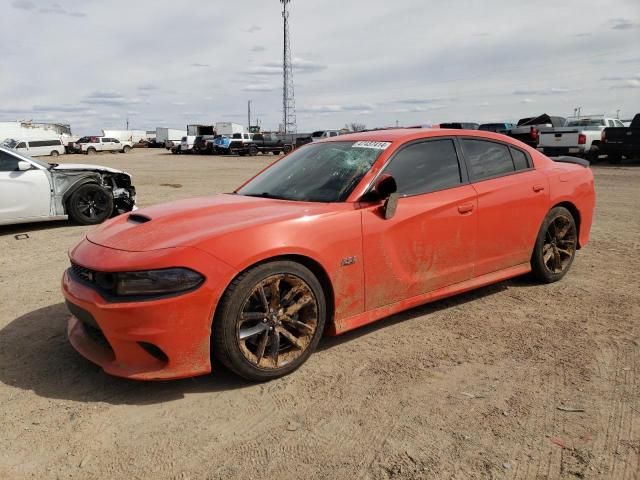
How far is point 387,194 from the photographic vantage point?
3598mm

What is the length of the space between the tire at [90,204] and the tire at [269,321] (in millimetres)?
6533

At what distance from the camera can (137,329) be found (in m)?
2.89

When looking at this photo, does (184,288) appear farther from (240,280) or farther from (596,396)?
(596,396)

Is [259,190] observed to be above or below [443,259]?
above

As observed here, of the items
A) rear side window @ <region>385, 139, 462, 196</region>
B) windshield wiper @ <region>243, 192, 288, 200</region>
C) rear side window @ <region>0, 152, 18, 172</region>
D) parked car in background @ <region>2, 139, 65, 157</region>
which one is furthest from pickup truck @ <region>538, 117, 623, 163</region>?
parked car in background @ <region>2, 139, 65, 157</region>

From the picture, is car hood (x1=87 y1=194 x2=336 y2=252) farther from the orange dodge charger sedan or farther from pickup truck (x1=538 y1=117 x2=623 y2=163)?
pickup truck (x1=538 y1=117 x2=623 y2=163)

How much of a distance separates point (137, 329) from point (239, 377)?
74 centimetres

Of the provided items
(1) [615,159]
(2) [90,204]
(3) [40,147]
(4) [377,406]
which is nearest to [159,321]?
(4) [377,406]

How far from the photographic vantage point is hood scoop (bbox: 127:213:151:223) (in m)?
3.59

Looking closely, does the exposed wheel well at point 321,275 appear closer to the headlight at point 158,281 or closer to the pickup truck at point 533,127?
the headlight at point 158,281

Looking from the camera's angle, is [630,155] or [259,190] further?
[630,155]

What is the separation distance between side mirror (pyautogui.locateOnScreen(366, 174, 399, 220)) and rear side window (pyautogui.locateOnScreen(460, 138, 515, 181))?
1020mm

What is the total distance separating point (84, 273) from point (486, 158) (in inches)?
128

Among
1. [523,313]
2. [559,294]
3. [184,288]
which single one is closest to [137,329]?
[184,288]
